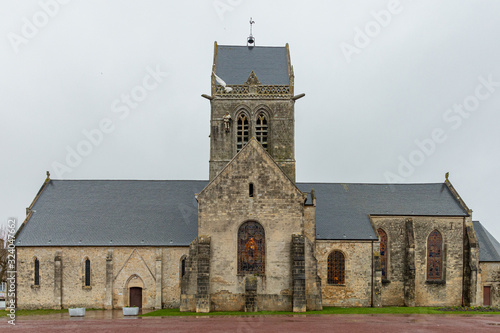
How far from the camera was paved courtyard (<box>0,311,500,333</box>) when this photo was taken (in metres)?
24.2

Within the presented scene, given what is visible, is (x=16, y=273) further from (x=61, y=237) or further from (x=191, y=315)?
(x=191, y=315)

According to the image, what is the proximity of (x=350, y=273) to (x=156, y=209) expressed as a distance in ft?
53.9

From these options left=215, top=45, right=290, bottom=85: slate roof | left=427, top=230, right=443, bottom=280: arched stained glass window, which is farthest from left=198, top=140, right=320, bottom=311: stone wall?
left=427, top=230, right=443, bottom=280: arched stained glass window

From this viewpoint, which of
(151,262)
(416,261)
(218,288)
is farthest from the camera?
(416,261)

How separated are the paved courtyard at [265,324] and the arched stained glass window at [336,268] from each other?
6.89 metres

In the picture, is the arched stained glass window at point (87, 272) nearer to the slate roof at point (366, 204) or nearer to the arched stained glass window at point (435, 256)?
the slate roof at point (366, 204)

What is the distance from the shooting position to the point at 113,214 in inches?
1519

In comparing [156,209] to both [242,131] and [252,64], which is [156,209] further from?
[252,64]

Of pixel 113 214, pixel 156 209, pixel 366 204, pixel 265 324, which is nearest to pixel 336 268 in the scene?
pixel 366 204

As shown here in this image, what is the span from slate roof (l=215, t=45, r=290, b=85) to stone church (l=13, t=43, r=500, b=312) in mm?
120

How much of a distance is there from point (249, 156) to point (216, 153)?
5.42 metres

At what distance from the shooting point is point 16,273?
3616 cm

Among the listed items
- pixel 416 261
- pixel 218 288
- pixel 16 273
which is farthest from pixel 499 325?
pixel 16 273

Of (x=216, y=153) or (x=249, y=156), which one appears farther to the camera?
(x=216, y=153)
